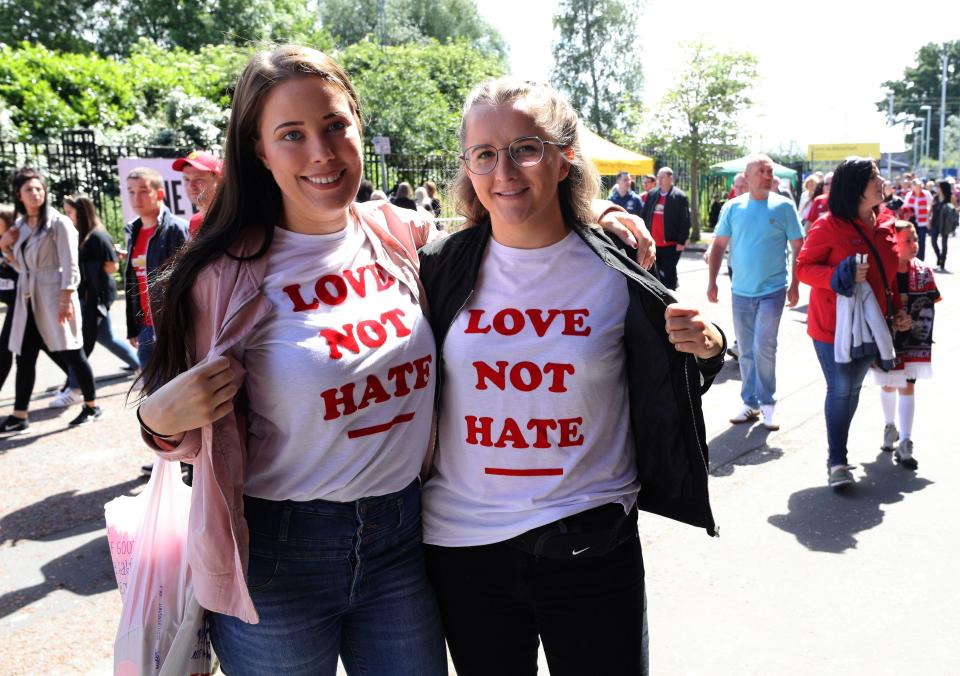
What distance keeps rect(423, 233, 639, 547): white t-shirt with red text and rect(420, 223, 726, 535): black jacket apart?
31mm

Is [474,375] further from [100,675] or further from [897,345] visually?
[897,345]

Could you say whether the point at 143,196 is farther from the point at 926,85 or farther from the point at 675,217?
the point at 926,85

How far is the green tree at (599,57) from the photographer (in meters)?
42.5

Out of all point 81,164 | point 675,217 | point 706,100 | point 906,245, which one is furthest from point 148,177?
point 706,100

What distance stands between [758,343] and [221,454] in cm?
516

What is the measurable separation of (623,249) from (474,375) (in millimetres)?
531

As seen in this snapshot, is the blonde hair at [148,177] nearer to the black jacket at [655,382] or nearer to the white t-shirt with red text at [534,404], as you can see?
the black jacket at [655,382]

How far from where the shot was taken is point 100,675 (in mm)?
3109

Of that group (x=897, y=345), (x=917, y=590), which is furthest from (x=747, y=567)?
(x=897, y=345)

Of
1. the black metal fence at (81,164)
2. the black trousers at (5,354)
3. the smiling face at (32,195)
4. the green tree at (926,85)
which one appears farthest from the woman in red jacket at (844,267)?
the green tree at (926,85)

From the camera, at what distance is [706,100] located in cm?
2473

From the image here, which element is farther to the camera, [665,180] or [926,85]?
[926,85]

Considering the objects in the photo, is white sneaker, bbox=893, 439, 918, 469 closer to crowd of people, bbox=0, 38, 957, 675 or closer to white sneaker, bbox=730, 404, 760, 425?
white sneaker, bbox=730, 404, 760, 425

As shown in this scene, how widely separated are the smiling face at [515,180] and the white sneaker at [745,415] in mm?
4554
